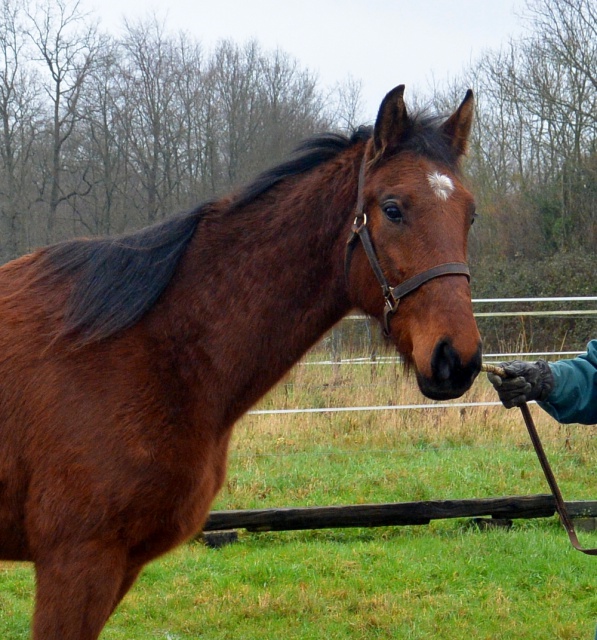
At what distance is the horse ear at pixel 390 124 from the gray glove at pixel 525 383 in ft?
3.27

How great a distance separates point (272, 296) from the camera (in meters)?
2.83

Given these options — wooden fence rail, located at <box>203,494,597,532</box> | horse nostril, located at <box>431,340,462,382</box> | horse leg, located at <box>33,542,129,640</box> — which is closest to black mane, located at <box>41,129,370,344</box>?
horse leg, located at <box>33,542,129,640</box>

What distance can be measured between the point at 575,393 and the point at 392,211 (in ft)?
3.48

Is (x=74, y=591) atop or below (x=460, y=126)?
below

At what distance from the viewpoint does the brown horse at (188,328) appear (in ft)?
8.15

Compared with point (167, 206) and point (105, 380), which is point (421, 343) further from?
point (167, 206)

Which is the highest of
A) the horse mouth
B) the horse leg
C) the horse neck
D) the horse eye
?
the horse eye

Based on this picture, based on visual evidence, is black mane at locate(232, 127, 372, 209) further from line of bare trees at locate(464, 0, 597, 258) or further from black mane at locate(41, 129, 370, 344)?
line of bare trees at locate(464, 0, 597, 258)

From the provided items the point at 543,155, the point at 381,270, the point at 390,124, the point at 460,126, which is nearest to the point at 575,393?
the point at 381,270

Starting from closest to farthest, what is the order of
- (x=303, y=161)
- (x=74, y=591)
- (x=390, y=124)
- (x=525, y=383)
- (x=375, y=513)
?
(x=74, y=591) → (x=390, y=124) → (x=525, y=383) → (x=303, y=161) → (x=375, y=513)

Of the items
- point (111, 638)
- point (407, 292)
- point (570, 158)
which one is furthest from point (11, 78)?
point (407, 292)

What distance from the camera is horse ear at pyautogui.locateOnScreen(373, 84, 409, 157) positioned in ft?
8.45

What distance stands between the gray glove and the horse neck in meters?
0.71

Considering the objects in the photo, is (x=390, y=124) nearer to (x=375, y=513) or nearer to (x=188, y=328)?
(x=188, y=328)
